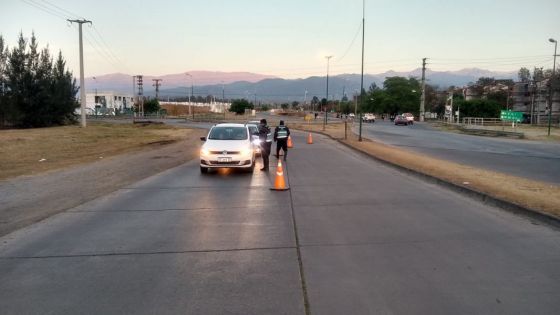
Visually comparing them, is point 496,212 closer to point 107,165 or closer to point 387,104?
point 107,165

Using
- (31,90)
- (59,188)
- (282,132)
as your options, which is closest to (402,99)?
(31,90)

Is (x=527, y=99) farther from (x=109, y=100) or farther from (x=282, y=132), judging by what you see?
(x=109, y=100)

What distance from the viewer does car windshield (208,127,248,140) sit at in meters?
16.9

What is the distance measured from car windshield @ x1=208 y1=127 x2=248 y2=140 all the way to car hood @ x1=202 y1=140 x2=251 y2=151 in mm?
557

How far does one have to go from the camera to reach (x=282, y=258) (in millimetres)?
6207

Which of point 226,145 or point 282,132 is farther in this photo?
point 282,132

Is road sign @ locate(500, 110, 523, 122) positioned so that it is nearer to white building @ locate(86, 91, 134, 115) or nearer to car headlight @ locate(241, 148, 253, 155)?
car headlight @ locate(241, 148, 253, 155)

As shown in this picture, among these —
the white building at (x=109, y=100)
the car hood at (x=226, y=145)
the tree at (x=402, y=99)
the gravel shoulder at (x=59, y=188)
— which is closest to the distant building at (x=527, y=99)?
the tree at (x=402, y=99)

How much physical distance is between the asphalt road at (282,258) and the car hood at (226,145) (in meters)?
4.96

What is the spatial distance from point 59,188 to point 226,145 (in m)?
5.15

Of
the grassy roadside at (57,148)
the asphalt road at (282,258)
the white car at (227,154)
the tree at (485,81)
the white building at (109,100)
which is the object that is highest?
the tree at (485,81)

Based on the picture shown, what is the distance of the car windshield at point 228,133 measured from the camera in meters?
16.9

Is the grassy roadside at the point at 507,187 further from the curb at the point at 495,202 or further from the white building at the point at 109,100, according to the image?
the white building at the point at 109,100

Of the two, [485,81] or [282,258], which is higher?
[485,81]
